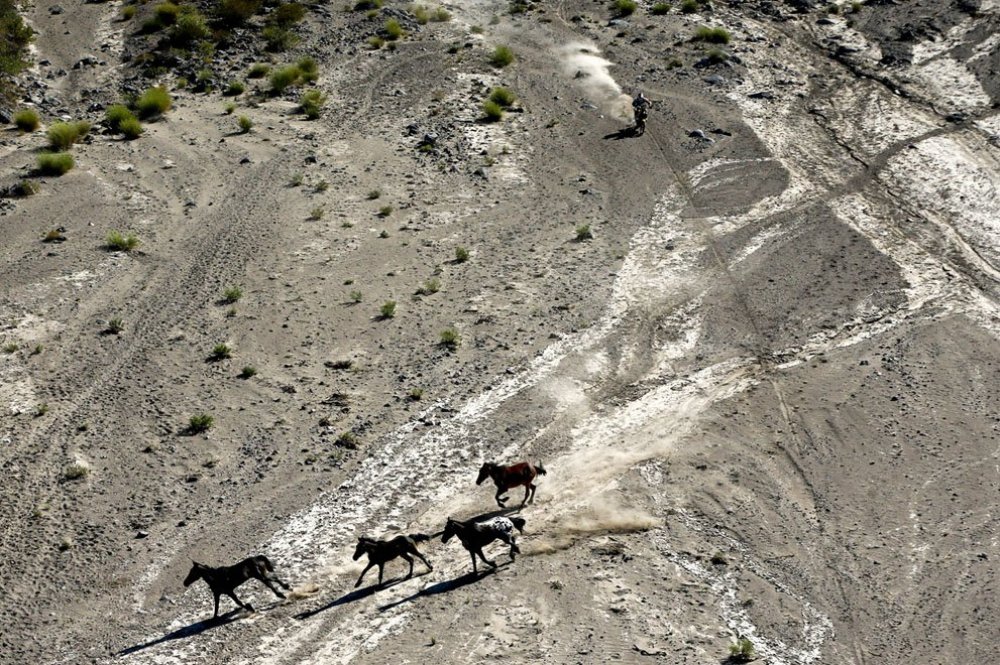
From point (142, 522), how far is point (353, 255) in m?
12.1

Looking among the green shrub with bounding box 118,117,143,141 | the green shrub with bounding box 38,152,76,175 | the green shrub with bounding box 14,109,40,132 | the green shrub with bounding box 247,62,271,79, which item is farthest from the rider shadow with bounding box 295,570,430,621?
the green shrub with bounding box 247,62,271,79

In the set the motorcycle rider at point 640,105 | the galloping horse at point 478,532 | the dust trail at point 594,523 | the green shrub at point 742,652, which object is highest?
the galloping horse at point 478,532

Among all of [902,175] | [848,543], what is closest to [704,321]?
[848,543]

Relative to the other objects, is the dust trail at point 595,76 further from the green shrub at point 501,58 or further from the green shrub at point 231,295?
the green shrub at point 231,295

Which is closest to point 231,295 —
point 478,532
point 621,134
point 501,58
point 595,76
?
point 478,532

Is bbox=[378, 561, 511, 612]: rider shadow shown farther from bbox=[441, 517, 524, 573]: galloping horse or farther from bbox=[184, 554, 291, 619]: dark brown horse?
bbox=[184, 554, 291, 619]: dark brown horse

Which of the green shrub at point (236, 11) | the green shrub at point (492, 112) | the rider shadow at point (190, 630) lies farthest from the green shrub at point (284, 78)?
the rider shadow at point (190, 630)

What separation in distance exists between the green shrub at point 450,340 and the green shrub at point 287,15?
23.8m

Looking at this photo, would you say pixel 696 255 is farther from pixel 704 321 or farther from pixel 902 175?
pixel 902 175

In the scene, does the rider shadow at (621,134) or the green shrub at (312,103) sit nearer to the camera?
the rider shadow at (621,134)

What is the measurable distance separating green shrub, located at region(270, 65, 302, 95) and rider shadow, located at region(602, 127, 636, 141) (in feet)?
40.0

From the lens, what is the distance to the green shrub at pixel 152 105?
42.5 m

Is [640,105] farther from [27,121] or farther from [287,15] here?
[27,121]

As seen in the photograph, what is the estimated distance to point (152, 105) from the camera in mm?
42500
